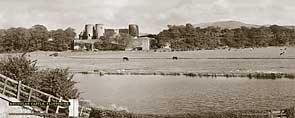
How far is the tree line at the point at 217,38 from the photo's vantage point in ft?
440

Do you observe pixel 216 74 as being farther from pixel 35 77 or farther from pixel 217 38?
pixel 217 38

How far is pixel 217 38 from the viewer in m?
150

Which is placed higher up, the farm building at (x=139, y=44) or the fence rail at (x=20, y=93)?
the farm building at (x=139, y=44)

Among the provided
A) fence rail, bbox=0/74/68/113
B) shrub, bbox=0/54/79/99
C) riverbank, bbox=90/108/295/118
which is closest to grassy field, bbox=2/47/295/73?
shrub, bbox=0/54/79/99

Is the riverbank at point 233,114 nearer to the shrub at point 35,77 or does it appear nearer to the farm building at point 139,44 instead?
the shrub at point 35,77

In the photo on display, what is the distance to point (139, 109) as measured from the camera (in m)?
42.8

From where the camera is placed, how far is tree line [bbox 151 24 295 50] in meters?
134

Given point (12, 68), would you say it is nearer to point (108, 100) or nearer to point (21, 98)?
point (21, 98)

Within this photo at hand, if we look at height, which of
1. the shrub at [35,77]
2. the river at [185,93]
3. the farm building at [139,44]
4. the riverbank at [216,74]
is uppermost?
the farm building at [139,44]

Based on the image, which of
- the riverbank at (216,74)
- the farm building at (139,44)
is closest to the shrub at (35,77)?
the riverbank at (216,74)

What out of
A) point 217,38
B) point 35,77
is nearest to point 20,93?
point 35,77

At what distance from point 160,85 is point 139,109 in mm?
20831

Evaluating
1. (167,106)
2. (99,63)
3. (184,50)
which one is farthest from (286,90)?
(184,50)

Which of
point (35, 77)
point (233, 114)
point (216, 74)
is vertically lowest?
point (233, 114)
